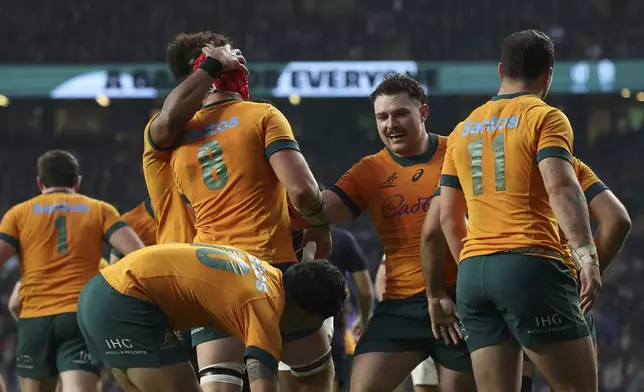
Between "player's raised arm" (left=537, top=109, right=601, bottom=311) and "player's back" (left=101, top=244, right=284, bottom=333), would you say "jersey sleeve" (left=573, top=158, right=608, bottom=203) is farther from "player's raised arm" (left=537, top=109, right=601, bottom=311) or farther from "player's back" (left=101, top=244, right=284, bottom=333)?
"player's back" (left=101, top=244, right=284, bottom=333)

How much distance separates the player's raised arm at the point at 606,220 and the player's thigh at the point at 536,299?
71 cm

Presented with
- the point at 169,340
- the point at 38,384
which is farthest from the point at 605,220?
the point at 38,384

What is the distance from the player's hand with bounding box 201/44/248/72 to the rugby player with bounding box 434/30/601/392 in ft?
3.66

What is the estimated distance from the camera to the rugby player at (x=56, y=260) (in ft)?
24.2

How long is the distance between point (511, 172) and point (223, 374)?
1.48 m

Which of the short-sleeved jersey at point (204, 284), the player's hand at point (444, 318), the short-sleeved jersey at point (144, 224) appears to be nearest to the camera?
the short-sleeved jersey at point (204, 284)

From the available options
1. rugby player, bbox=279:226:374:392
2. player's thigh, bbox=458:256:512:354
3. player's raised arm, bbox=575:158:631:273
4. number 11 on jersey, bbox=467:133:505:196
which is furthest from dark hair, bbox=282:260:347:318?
rugby player, bbox=279:226:374:392

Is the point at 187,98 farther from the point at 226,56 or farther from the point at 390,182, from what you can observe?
the point at 390,182

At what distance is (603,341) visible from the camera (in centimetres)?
1808

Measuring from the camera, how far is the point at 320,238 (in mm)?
5074

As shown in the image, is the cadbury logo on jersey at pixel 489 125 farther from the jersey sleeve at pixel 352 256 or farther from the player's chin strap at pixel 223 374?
the jersey sleeve at pixel 352 256

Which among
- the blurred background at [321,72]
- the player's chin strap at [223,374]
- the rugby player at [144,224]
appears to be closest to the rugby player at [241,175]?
the player's chin strap at [223,374]

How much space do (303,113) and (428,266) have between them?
1705 cm

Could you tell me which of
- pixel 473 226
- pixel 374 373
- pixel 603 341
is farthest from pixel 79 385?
pixel 603 341
